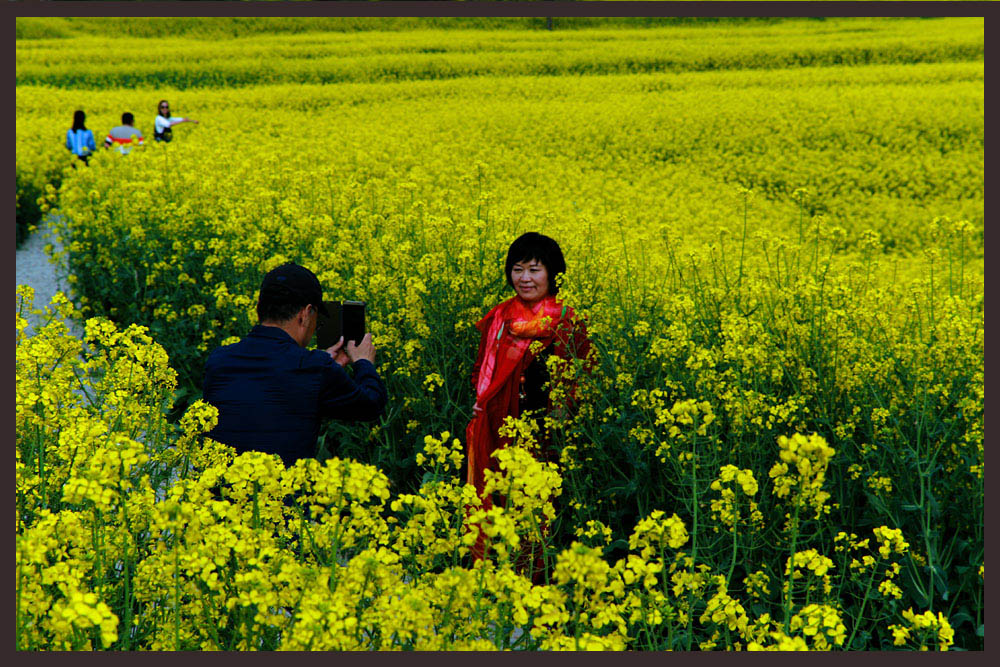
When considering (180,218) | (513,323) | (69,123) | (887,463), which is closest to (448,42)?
(69,123)

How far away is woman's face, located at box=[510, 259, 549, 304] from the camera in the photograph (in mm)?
4152

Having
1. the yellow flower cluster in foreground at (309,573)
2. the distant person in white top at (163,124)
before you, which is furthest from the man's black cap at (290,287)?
the distant person in white top at (163,124)

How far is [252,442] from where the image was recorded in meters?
3.29

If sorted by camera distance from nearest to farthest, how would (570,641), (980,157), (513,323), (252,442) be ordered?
(570,641), (252,442), (513,323), (980,157)

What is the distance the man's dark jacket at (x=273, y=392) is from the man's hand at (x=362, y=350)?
29 cm

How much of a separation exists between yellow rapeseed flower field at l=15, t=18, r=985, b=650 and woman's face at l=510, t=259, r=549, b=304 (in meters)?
0.18

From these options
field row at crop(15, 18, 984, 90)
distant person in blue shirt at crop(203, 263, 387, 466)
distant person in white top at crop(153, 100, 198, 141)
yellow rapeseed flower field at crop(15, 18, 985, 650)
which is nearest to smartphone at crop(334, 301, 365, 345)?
distant person in blue shirt at crop(203, 263, 387, 466)

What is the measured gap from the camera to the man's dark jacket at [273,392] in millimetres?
3285

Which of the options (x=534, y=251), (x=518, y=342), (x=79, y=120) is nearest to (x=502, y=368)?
(x=518, y=342)

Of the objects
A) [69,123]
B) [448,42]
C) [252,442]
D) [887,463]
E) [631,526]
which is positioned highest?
[448,42]

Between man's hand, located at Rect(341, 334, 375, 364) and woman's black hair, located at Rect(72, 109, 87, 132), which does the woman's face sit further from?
woman's black hair, located at Rect(72, 109, 87, 132)

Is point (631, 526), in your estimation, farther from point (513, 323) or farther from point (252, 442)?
point (252, 442)

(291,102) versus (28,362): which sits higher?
(291,102)

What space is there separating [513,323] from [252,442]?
1.34 m
